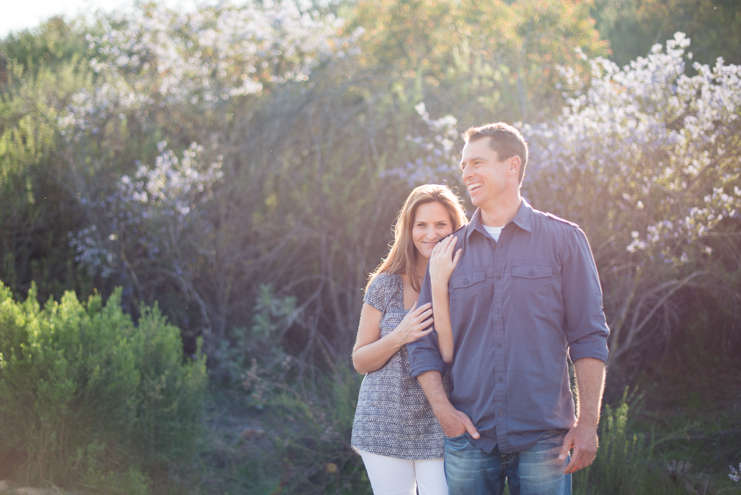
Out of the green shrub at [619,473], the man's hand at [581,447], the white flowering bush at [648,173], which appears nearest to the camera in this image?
the man's hand at [581,447]

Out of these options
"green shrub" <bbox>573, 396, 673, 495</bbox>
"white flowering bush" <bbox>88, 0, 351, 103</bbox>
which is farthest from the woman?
"white flowering bush" <bbox>88, 0, 351, 103</bbox>

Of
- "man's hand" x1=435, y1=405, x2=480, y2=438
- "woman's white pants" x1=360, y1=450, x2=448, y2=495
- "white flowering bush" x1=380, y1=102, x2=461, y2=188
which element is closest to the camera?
"man's hand" x1=435, y1=405, x2=480, y2=438

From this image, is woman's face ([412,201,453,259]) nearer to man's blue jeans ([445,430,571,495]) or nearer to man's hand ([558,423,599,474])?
man's blue jeans ([445,430,571,495])

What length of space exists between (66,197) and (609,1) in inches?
331

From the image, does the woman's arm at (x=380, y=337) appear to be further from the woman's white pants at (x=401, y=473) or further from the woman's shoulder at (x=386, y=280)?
the woman's white pants at (x=401, y=473)

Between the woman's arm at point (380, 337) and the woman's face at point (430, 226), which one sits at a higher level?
the woman's face at point (430, 226)

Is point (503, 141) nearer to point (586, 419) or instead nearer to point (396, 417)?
point (586, 419)

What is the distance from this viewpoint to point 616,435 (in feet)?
10.7

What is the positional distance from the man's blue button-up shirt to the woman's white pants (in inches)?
12.4

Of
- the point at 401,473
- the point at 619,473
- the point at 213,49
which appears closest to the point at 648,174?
the point at 619,473

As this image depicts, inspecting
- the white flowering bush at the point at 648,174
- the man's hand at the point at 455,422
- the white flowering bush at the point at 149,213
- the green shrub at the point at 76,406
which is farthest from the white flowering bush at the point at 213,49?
the man's hand at the point at 455,422

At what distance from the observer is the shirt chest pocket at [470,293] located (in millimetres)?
1982

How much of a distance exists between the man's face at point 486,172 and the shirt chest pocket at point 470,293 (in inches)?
11.1

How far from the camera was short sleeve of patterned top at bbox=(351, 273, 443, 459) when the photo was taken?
84.5 inches
